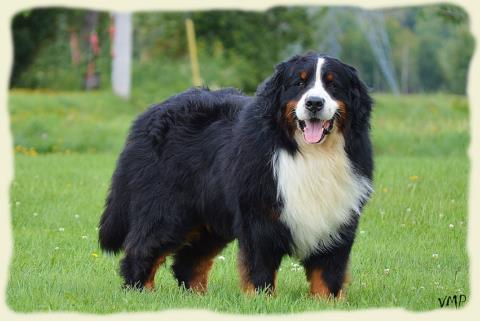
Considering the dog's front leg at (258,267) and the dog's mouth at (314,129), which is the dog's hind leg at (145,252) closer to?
the dog's front leg at (258,267)

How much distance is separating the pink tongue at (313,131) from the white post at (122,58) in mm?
13721

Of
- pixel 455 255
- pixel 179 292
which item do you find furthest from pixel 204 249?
pixel 455 255

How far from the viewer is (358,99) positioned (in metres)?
5.93

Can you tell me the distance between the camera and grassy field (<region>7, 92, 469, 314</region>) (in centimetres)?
619

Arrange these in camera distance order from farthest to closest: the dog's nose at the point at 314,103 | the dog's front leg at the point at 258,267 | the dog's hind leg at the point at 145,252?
the dog's hind leg at the point at 145,252 → the dog's front leg at the point at 258,267 → the dog's nose at the point at 314,103

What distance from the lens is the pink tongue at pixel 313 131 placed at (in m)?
5.71

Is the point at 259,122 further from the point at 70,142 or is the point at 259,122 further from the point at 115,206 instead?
the point at 70,142

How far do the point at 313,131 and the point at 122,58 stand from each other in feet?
47.7

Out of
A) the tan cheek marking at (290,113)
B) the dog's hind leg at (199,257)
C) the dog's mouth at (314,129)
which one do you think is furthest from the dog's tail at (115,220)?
the dog's mouth at (314,129)

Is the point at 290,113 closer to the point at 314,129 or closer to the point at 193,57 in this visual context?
the point at 314,129

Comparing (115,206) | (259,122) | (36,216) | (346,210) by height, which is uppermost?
(259,122)

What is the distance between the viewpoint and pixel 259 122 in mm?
6051

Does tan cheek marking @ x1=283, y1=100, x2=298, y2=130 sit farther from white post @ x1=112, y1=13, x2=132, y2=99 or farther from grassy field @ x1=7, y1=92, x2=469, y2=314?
white post @ x1=112, y1=13, x2=132, y2=99

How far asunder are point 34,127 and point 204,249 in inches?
380
